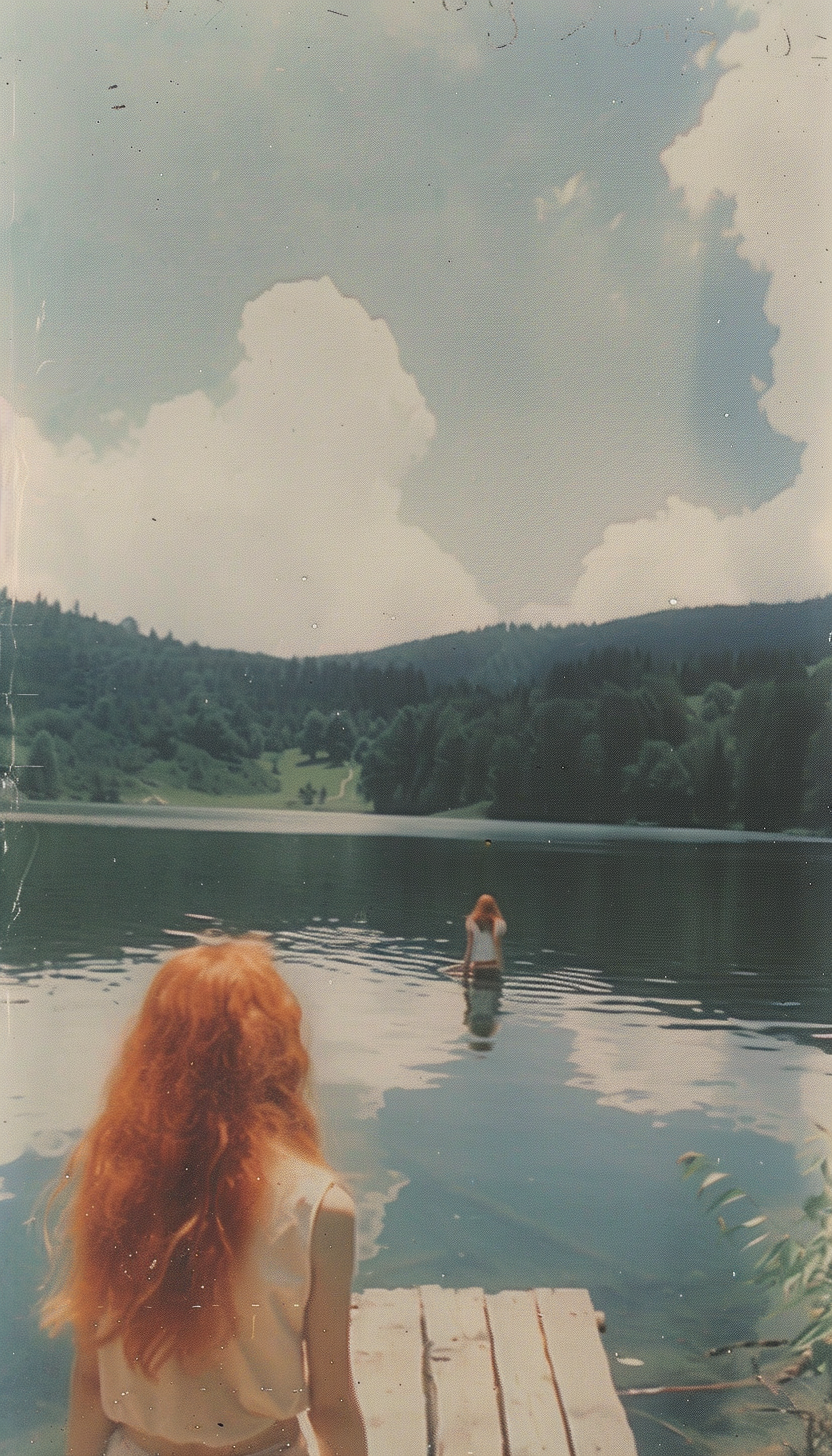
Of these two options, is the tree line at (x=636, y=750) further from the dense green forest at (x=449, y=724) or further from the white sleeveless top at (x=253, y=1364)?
the white sleeveless top at (x=253, y=1364)

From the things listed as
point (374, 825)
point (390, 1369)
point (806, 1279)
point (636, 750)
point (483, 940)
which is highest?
point (636, 750)

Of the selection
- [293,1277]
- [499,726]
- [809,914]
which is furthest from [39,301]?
[809,914]

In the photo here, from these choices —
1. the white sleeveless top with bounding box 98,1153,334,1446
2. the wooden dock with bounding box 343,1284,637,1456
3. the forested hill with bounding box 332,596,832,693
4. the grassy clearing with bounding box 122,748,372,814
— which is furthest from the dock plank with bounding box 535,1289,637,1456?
the forested hill with bounding box 332,596,832,693

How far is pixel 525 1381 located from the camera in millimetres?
2225

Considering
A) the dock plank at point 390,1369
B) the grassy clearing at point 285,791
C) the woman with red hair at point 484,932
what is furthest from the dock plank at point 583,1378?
the grassy clearing at point 285,791

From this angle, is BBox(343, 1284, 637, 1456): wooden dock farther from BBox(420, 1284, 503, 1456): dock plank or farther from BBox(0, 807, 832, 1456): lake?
BBox(0, 807, 832, 1456): lake

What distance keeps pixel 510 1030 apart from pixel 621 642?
1652 mm

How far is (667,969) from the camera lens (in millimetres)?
3238

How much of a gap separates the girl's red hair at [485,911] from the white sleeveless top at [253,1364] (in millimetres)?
1708

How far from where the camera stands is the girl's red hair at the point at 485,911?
305 cm

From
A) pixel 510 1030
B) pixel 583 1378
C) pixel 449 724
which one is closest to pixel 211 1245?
pixel 583 1378

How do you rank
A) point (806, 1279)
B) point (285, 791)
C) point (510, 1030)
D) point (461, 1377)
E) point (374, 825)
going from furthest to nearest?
point (510, 1030) → point (374, 825) → point (285, 791) → point (806, 1279) → point (461, 1377)

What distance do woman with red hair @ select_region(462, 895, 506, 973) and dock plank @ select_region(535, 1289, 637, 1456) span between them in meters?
0.87

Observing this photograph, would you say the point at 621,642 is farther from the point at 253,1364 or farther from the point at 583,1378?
the point at 253,1364
